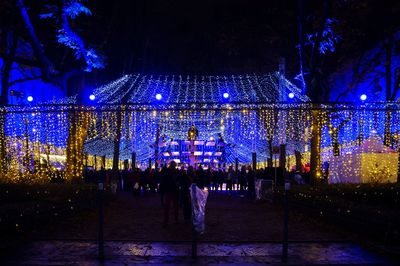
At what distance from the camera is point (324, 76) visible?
28.0 metres

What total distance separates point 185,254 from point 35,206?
461 centimetres

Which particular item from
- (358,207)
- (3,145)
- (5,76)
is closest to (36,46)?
(5,76)

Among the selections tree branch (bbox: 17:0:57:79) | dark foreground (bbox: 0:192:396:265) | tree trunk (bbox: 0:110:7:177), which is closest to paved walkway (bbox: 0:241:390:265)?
dark foreground (bbox: 0:192:396:265)

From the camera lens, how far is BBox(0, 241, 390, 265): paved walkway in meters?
9.25

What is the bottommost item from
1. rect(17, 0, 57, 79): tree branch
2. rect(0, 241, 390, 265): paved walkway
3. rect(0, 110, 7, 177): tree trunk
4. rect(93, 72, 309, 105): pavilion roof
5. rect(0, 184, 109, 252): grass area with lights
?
rect(0, 241, 390, 265): paved walkway

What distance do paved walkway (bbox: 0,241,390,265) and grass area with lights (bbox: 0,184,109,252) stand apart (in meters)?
0.81

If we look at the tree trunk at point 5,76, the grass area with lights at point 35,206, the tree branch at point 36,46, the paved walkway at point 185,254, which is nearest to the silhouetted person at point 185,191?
the grass area with lights at point 35,206

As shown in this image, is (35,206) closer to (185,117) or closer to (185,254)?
(185,254)

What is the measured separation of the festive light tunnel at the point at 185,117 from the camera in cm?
1962

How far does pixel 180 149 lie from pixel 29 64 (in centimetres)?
1575

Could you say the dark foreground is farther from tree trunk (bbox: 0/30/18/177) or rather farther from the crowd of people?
tree trunk (bbox: 0/30/18/177)

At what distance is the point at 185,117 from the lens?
2694 cm

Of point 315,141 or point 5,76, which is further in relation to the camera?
point 5,76

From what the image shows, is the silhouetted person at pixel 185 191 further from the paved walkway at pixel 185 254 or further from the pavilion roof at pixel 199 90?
the pavilion roof at pixel 199 90
